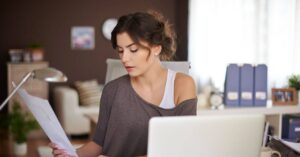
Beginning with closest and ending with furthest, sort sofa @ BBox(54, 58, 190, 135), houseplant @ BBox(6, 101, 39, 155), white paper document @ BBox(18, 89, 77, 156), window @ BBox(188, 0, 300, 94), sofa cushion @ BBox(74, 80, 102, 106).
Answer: white paper document @ BBox(18, 89, 77, 156) → houseplant @ BBox(6, 101, 39, 155) → sofa @ BBox(54, 58, 190, 135) → sofa cushion @ BBox(74, 80, 102, 106) → window @ BBox(188, 0, 300, 94)

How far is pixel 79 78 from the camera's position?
6957mm

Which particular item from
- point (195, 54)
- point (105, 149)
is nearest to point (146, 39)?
point (105, 149)

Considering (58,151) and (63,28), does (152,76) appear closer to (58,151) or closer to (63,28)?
(58,151)

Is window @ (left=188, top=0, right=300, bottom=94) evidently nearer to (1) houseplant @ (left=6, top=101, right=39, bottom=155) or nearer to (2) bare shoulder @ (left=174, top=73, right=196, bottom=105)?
(1) houseplant @ (left=6, top=101, right=39, bottom=155)

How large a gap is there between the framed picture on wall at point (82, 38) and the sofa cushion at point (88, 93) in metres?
0.71

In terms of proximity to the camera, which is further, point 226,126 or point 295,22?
point 295,22

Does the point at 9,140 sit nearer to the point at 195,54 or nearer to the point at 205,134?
the point at 195,54

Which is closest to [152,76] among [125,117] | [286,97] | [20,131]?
[125,117]

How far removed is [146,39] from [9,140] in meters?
4.74

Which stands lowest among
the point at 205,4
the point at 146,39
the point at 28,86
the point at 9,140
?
the point at 9,140

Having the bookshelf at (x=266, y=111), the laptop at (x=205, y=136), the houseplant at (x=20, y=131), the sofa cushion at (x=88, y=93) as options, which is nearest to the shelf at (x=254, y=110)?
the bookshelf at (x=266, y=111)

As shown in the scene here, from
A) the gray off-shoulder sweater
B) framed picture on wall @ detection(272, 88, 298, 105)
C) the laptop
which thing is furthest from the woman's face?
framed picture on wall @ detection(272, 88, 298, 105)

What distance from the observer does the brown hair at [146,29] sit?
171 cm

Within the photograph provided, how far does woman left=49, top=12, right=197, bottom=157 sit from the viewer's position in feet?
5.67
